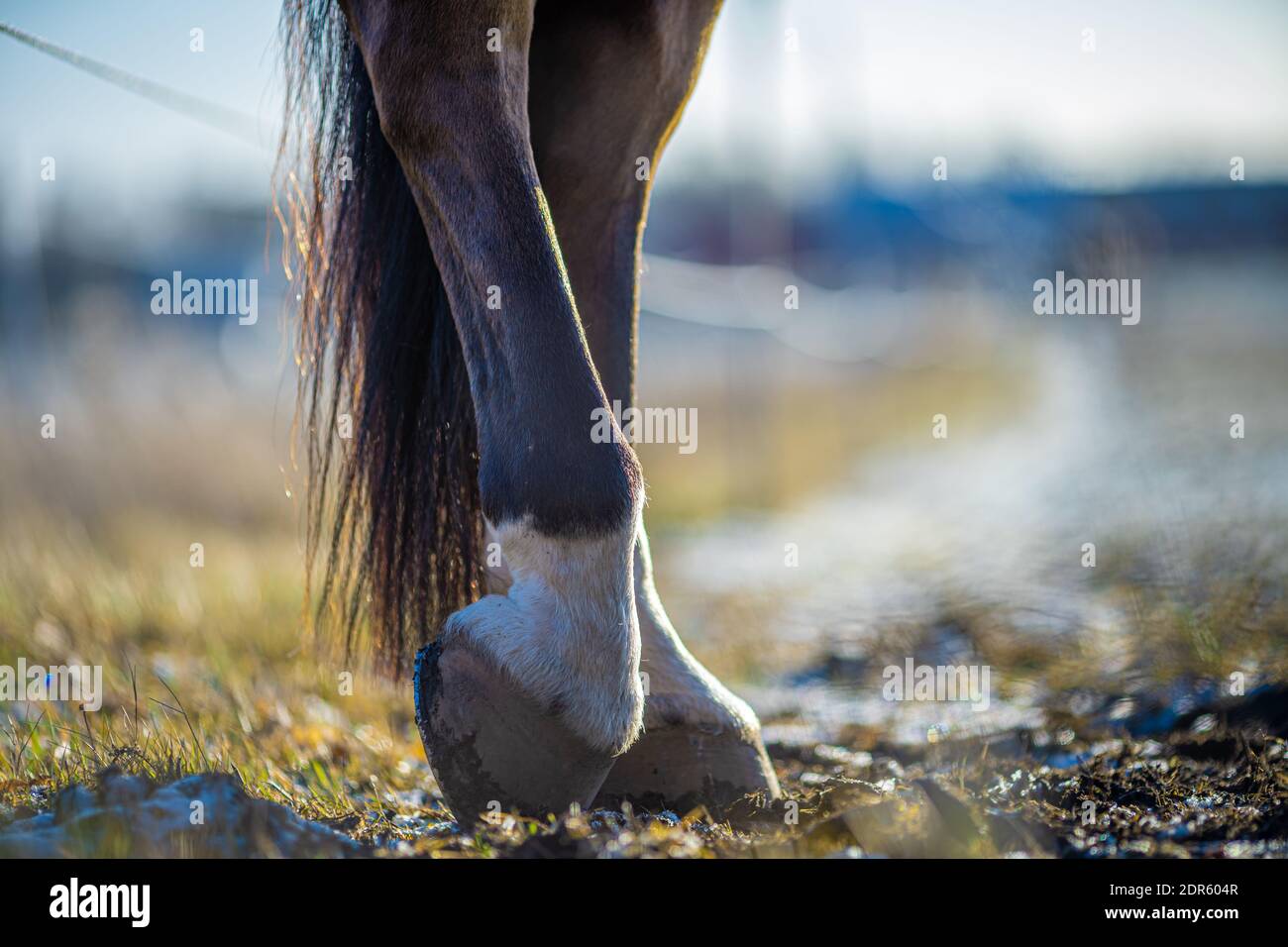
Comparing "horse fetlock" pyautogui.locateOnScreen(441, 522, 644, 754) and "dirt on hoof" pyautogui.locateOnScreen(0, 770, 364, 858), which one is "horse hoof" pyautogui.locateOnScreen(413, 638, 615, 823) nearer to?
"horse fetlock" pyautogui.locateOnScreen(441, 522, 644, 754)

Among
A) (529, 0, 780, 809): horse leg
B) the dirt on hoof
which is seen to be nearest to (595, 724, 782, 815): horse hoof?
(529, 0, 780, 809): horse leg

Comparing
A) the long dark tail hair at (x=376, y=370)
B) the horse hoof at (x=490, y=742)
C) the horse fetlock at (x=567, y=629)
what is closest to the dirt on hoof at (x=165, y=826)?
the horse hoof at (x=490, y=742)

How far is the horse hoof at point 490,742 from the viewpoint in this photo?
1.97m

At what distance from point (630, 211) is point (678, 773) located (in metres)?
1.19

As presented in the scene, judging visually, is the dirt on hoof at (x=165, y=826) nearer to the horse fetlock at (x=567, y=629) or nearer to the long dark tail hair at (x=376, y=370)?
the horse fetlock at (x=567, y=629)

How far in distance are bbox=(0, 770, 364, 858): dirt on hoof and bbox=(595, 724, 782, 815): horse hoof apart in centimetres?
58

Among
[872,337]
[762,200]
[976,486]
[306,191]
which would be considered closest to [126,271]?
[872,337]

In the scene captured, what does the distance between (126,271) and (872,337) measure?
750 inches

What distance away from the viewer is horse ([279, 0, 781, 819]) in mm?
1971

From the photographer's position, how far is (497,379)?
2.06m

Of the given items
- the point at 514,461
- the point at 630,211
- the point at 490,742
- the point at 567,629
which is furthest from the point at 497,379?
the point at 630,211

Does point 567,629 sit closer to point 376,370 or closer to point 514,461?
point 514,461

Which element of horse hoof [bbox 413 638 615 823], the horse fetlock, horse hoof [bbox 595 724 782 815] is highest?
the horse fetlock
